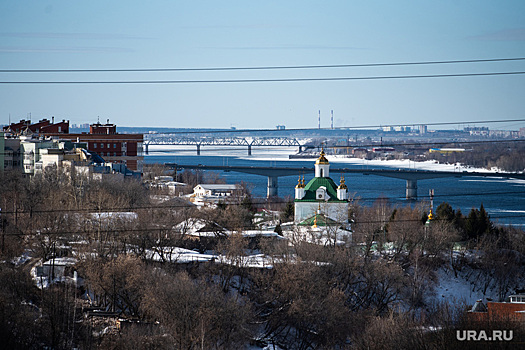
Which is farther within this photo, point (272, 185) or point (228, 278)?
point (272, 185)

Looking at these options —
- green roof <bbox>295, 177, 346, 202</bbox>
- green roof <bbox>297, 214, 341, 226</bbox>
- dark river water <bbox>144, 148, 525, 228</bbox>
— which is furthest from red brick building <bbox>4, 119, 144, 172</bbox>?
green roof <bbox>297, 214, 341, 226</bbox>

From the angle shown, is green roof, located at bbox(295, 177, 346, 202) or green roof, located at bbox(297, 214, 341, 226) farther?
green roof, located at bbox(295, 177, 346, 202)

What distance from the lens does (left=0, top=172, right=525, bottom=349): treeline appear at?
14320 mm

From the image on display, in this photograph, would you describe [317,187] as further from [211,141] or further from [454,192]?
[211,141]

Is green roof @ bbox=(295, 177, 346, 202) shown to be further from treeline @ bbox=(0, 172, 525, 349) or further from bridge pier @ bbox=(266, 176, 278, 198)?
bridge pier @ bbox=(266, 176, 278, 198)

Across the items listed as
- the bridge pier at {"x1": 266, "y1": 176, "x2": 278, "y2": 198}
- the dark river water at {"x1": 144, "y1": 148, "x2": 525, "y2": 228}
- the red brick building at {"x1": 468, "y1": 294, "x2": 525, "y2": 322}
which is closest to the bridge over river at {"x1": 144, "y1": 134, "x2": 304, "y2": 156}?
the dark river water at {"x1": 144, "y1": 148, "x2": 525, "y2": 228}

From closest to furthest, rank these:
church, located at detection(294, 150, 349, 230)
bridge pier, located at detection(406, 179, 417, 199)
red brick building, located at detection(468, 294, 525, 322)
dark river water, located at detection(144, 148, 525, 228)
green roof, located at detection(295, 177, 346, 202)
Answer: red brick building, located at detection(468, 294, 525, 322) → church, located at detection(294, 150, 349, 230) → green roof, located at detection(295, 177, 346, 202) → dark river water, located at detection(144, 148, 525, 228) → bridge pier, located at detection(406, 179, 417, 199)

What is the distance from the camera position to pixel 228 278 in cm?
1838

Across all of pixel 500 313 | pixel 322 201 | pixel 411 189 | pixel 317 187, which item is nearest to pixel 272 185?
pixel 411 189

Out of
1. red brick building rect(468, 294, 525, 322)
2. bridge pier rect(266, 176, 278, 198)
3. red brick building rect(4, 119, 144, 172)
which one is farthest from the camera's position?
bridge pier rect(266, 176, 278, 198)

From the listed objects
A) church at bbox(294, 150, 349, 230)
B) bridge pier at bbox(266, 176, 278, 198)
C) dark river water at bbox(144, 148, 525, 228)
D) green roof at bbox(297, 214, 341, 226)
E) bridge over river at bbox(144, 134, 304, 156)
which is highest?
bridge over river at bbox(144, 134, 304, 156)

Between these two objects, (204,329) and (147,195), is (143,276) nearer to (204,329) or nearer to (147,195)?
(204,329)

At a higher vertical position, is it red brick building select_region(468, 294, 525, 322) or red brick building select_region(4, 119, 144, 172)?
red brick building select_region(4, 119, 144, 172)

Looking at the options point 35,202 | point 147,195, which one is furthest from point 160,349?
point 147,195
